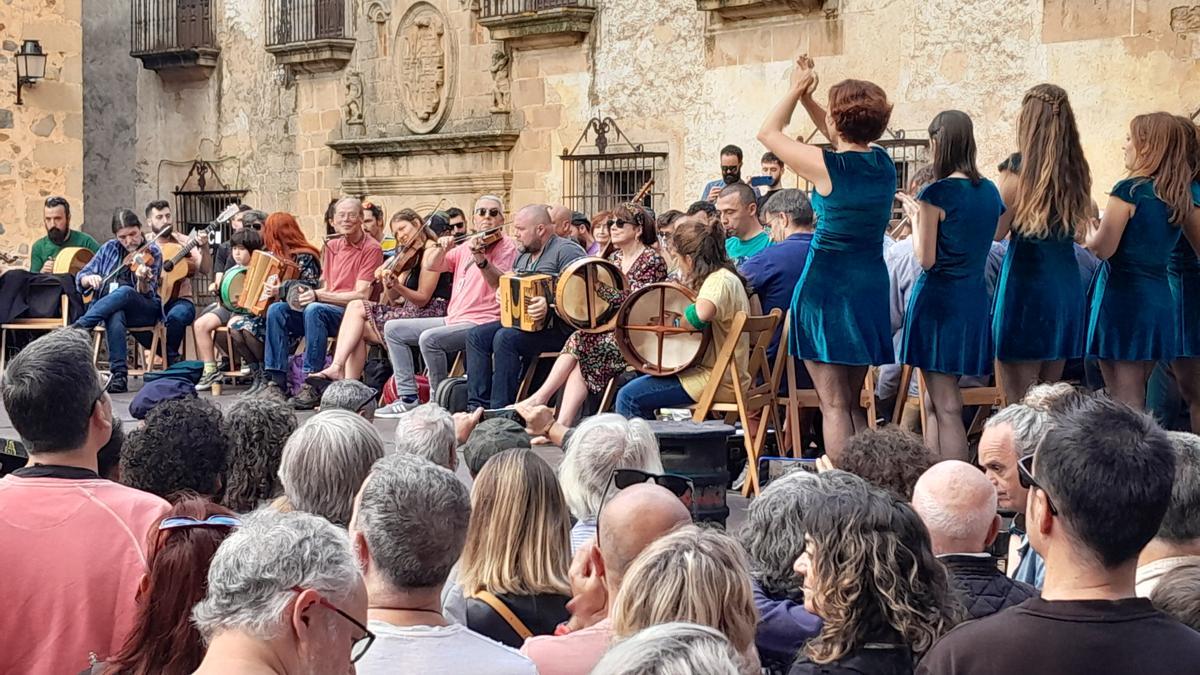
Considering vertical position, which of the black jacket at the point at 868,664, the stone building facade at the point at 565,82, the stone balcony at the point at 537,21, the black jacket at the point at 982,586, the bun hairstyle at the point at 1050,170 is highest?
the stone balcony at the point at 537,21

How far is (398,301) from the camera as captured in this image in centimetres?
1145

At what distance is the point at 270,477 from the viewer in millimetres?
5227

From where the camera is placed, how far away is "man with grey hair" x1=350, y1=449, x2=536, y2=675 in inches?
129

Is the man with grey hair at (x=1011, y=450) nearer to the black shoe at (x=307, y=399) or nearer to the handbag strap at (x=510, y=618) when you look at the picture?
the handbag strap at (x=510, y=618)

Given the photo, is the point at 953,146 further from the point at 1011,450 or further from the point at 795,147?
the point at 1011,450

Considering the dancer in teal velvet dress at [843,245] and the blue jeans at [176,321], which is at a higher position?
the dancer in teal velvet dress at [843,245]

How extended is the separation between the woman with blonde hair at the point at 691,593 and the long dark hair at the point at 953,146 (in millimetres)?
3746

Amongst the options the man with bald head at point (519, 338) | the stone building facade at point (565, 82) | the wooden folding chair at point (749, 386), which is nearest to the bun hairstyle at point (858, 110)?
the wooden folding chair at point (749, 386)

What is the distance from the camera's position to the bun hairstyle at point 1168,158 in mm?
6652

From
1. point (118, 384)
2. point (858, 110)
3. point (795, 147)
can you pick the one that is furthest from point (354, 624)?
point (118, 384)

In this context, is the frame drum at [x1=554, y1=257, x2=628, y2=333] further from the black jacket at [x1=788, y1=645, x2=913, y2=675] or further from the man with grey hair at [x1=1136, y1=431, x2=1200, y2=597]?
the black jacket at [x1=788, y1=645, x2=913, y2=675]

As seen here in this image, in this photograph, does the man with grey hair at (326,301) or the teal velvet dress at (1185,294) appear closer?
the teal velvet dress at (1185,294)

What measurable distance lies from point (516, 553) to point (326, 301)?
7742mm

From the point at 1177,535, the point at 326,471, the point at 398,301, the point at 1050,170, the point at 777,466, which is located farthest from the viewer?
the point at 398,301
